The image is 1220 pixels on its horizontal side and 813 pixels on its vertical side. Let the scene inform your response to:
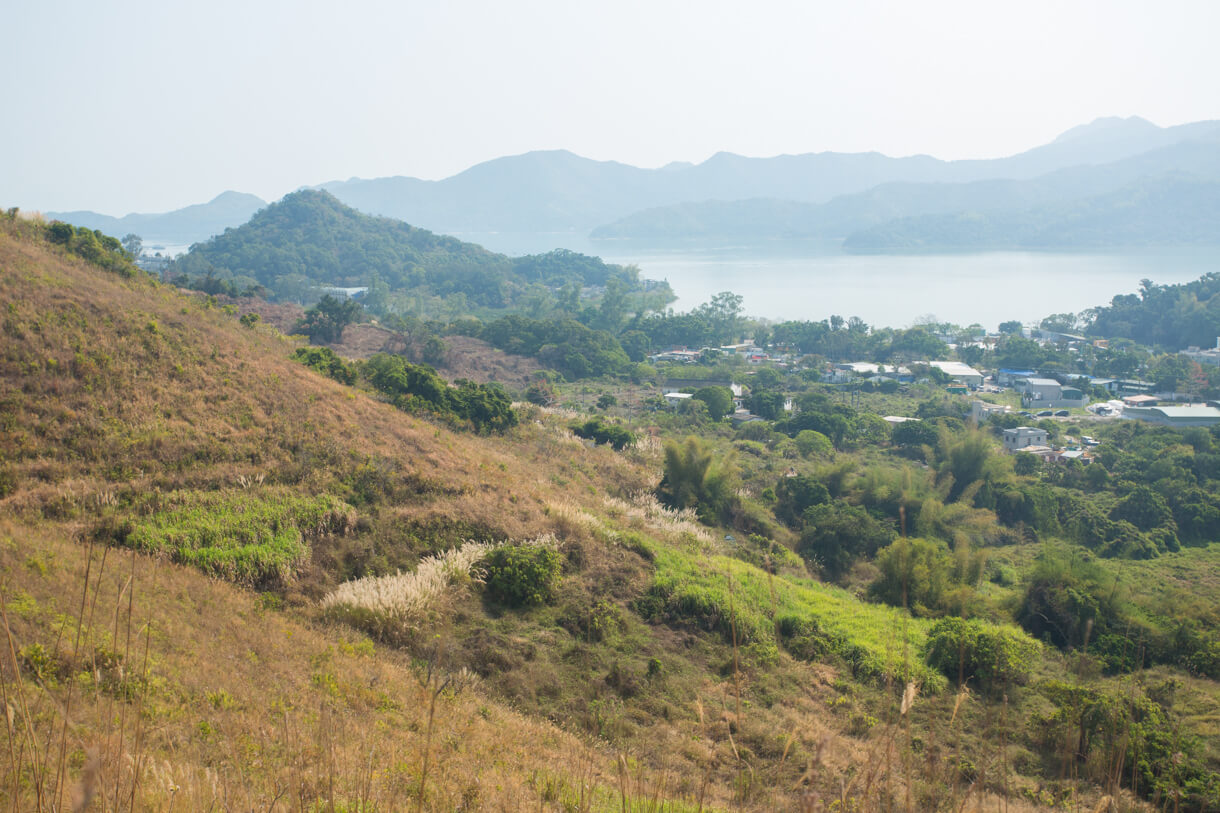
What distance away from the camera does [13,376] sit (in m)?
8.19

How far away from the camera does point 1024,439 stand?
24953 millimetres

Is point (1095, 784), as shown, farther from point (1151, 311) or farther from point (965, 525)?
point (1151, 311)

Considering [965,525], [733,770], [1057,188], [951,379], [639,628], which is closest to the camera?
[733,770]

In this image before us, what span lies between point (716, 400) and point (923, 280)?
75645 millimetres

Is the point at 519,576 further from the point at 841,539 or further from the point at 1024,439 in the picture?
the point at 1024,439

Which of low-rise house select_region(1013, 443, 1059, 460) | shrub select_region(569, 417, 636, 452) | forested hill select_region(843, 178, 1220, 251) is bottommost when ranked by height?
low-rise house select_region(1013, 443, 1059, 460)

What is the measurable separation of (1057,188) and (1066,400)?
558 feet

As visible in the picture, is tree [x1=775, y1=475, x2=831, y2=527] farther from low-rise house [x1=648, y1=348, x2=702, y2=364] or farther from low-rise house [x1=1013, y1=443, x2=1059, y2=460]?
low-rise house [x1=648, y1=348, x2=702, y2=364]

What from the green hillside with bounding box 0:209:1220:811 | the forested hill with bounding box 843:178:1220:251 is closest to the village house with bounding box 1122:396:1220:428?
the green hillside with bounding box 0:209:1220:811

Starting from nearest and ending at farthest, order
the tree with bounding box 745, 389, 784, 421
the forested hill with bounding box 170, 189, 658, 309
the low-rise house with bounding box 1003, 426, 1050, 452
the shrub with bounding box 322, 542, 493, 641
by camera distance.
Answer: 1. the shrub with bounding box 322, 542, 493, 641
2. the low-rise house with bounding box 1003, 426, 1050, 452
3. the tree with bounding box 745, 389, 784, 421
4. the forested hill with bounding box 170, 189, 658, 309

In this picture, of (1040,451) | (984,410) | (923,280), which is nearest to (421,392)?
(1040,451)

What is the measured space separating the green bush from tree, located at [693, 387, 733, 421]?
20.0m

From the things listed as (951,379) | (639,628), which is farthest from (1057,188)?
(639,628)

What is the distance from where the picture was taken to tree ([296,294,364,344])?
1241 inches
